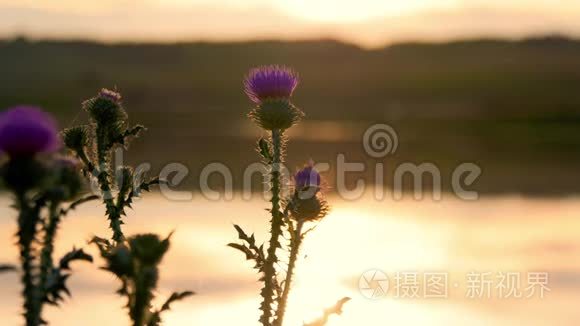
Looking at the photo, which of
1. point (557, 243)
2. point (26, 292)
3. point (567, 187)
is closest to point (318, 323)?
point (26, 292)

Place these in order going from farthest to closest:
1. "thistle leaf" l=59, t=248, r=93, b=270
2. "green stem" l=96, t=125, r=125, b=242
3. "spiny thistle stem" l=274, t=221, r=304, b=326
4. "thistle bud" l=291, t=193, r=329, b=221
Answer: "thistle bud" l=291, t=193, r=329, b=221, "green stem" l=96, t=125, r=125, b=242, "spiny thistle stem" l=274, t=221, r=304, b=326, "thistle leaf" l=59, t=248, r=93, b=270

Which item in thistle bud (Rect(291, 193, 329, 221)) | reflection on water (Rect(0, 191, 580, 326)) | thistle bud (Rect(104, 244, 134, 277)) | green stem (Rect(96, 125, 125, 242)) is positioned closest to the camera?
thistle bud (Rect(104, 244, 134, 277))

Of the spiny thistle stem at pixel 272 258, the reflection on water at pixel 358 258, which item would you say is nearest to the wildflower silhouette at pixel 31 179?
the spiny thistle stem at pixel 272 258

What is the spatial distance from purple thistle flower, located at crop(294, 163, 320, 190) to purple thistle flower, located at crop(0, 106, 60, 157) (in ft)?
6.70

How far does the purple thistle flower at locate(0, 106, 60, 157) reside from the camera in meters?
3.88

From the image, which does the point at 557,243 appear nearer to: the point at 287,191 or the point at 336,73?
the point at 287,191

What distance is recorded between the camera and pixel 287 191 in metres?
6.17

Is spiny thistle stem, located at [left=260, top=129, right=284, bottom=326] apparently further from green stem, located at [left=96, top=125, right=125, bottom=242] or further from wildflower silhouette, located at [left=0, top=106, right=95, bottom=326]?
wildflower silhouette, located at [left=0, top=106, right=95, bottom=326]

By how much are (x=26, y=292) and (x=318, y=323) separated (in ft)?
5.68

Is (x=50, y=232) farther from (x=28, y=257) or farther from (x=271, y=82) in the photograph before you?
(x=271, y=82)

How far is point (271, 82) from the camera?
20.4ft

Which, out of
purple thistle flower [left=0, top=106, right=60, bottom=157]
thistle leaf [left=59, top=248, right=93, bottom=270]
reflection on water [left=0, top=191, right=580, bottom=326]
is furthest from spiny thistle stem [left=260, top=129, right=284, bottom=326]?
reflection on water [left=0, top=191, right=580, bottom=326]

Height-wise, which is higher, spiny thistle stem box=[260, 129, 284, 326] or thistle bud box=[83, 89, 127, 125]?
thistle bud box=[83, 89, 127, 125]

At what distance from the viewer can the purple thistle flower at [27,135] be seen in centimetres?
388
